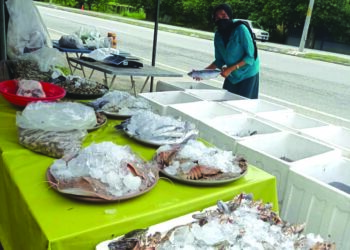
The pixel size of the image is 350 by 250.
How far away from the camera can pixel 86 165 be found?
1183mm

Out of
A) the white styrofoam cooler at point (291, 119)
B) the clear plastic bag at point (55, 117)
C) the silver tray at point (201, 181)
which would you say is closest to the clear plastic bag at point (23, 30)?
the clear plastic bag at point (55, 117)

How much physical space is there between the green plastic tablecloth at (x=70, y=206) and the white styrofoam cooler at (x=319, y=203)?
0.44 ft

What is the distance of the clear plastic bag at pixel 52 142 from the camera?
4.66 feet

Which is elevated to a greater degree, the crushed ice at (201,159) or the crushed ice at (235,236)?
A: the crushed ice at (201,159)

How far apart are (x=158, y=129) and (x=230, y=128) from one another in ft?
2.43

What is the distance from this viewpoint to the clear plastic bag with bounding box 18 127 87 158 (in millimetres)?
1422

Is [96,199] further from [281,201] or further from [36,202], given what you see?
[281,201]

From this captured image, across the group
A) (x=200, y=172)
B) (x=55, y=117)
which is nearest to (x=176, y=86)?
(x=55, y=117)

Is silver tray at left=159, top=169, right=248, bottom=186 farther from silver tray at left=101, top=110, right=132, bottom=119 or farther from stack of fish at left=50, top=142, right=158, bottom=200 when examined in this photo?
silver tray at left=101, top=110, right=132, bottom=119

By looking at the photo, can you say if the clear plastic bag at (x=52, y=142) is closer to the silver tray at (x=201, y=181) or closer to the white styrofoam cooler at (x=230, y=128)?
the silver tray at (x=201, y=181)

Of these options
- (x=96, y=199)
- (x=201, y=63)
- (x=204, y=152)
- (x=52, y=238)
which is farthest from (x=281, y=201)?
(x=201, y=63)

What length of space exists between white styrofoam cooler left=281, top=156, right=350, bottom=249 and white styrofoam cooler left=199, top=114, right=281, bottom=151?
399mm

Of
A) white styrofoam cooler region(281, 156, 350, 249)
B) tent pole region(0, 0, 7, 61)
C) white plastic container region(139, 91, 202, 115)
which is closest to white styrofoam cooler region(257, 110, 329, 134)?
white plastic container region(139, 91, 202, 115)

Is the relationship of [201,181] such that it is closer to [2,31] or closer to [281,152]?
[281,152]
